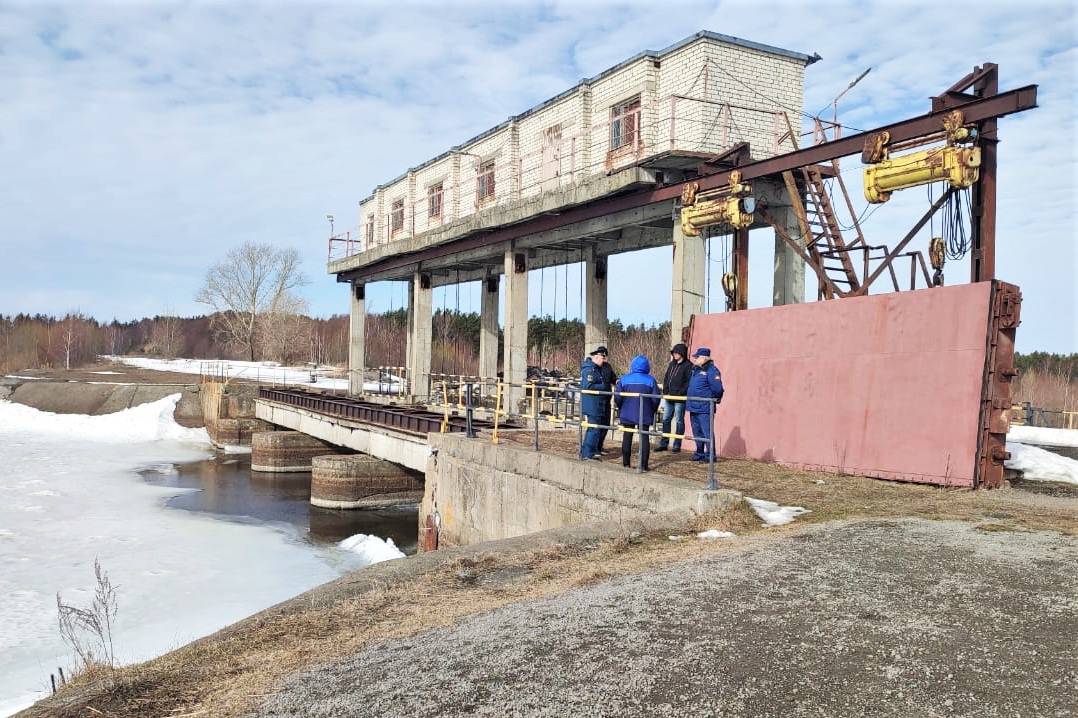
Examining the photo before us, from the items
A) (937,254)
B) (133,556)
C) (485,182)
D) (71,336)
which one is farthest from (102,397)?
(71,336)

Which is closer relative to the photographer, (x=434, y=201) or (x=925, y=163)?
(x=925, y=163)

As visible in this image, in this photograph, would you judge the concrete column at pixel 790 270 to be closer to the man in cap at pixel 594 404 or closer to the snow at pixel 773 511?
the man in cap at pixel 594 404

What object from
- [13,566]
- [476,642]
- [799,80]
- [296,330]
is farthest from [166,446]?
[296,330]

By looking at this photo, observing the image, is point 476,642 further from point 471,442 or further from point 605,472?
point 471,442

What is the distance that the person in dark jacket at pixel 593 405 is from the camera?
10352 mm

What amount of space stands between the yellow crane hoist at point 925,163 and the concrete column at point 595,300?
1204 centimetres

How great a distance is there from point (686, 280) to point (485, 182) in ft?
37.2

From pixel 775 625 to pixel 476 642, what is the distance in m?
1.60

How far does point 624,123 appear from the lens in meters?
18.2

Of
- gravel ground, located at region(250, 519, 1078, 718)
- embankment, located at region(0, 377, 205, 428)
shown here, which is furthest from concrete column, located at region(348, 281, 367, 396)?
gravel ground, located at region(250, 519, 1078, 718)

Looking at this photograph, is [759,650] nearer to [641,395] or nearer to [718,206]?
[641,395]

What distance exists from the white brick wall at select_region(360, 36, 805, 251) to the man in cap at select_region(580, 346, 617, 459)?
6.61 m

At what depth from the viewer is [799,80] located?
1709 cm

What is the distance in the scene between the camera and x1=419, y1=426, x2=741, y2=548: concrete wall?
323 inches
